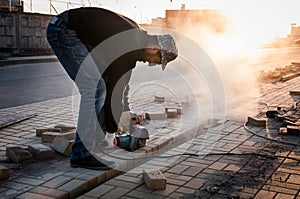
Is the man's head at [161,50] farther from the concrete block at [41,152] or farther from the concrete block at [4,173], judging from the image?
the concrete block at [4,173]

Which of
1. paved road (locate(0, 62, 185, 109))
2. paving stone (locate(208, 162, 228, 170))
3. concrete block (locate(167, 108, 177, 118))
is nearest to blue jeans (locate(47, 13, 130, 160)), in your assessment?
paving stone (locate(208, 162, 228, 170))

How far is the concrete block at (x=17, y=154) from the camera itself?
4.70 m

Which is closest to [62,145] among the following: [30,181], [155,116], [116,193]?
[30,181]

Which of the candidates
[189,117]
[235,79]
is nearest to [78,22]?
[189,117]

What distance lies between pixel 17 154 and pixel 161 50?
6.58 feet

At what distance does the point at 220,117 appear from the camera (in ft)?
25.1

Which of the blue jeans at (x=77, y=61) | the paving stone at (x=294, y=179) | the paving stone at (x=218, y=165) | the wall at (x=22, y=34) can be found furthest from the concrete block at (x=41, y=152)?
the wall at (x=22, y=34)

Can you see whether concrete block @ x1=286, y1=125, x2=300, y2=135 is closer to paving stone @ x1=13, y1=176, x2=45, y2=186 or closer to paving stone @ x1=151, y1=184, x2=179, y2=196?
paving stone @ x1=151, y1=184, x2=179, y2=196

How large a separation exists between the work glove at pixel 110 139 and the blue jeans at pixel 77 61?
482 mm

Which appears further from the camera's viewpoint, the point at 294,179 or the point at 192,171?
the point at 192,171

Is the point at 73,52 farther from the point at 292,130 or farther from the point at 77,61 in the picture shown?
the point at 292,130

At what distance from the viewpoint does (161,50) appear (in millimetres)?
4445

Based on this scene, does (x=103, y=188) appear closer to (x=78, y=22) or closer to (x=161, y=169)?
(x=161, y=169)

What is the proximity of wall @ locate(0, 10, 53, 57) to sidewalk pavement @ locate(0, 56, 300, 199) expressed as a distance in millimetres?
17295
